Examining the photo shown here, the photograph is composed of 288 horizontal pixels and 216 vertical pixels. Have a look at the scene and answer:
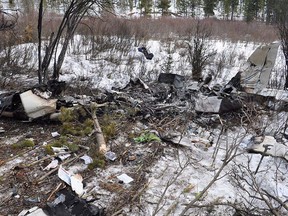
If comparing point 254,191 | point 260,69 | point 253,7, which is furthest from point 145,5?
point 254,191

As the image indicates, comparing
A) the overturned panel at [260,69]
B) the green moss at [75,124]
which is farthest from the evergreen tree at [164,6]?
the green moss at [75,124]

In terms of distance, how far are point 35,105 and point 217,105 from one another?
10.5 feet

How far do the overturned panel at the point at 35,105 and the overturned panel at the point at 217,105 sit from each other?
8.66 ft

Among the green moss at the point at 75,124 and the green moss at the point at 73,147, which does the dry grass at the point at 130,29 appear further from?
the green moss at the point at 73,147

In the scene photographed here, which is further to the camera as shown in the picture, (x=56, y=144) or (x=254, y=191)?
(x=56, y=144)

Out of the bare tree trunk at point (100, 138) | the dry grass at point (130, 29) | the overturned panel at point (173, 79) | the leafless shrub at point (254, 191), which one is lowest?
the leafless shrub at point (254, 191)

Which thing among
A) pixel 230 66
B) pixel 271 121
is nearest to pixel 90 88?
pixel 271 121

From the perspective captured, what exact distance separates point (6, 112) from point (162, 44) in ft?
29.7

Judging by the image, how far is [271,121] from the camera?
5160 mm

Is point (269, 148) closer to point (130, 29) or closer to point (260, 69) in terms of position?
point (260, 69)

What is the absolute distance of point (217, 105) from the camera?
206 inches

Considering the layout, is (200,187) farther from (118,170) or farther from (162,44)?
(162,44)

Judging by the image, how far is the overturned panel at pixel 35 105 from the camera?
14.7 feet

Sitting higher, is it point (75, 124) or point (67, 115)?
point (67, 115)
